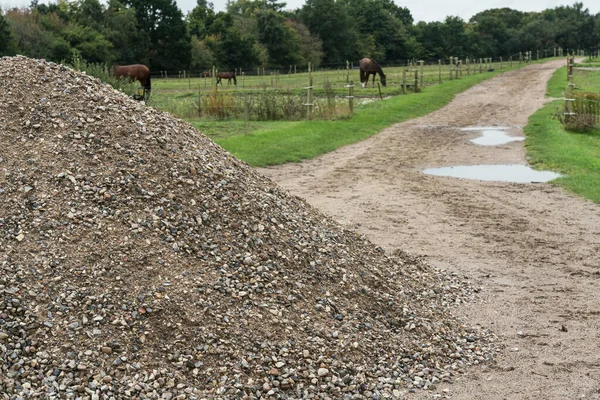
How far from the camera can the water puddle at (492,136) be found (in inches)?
652

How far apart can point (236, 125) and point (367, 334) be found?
14773 millimetres

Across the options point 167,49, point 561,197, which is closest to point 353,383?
point 561,197

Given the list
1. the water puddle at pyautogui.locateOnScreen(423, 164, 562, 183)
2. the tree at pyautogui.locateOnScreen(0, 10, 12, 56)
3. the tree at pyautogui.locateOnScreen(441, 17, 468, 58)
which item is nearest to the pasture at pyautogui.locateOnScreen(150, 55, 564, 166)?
the water puddle at pyautogui.locateOnScreen(423, 164, 562, 183)

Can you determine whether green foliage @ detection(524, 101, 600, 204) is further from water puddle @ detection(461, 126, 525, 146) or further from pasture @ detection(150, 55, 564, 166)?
pasture @ detection(150, 55, 564, 166)

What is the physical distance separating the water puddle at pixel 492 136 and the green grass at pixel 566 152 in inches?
18.8

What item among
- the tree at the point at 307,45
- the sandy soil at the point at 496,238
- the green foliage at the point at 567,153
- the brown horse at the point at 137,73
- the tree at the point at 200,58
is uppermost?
the tree at the point at 307,45

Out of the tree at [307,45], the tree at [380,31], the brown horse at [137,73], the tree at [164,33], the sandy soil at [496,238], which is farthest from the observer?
the tree at [380,31]

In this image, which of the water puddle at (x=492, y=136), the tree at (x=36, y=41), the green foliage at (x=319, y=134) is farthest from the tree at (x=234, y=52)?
the water puddle at (x=492, y=136)

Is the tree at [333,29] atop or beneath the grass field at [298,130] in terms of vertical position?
atop

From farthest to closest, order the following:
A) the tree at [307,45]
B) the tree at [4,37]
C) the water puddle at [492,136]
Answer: the tree at [307,45], the tree at [4,37], the water puddle at [492,136]

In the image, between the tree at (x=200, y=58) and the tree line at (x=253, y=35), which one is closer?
the tree line at (x=253, y=35)

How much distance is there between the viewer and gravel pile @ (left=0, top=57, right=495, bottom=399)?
4164 mm

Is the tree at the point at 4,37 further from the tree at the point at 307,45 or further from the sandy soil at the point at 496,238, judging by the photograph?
the tree at the point at 307,45

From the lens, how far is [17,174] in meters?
5.23
